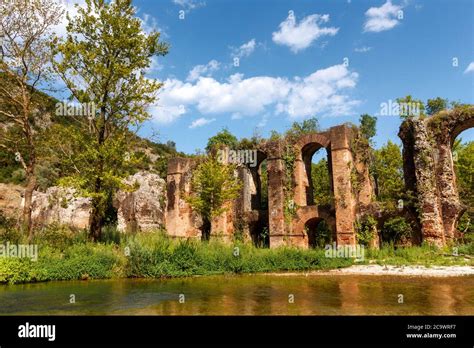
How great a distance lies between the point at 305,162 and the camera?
26.4 m

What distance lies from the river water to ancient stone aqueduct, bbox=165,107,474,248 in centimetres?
900

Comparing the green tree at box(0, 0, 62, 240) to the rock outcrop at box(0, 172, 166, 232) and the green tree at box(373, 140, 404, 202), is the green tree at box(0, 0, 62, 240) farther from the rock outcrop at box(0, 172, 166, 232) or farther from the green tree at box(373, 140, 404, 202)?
the green tree at box(373, 140, 404, 202)

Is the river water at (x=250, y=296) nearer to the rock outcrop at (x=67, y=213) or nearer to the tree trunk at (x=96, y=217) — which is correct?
the tree trunk at (x=96, y=217)

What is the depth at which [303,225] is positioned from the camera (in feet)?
79.5

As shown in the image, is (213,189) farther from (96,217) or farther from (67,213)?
(67,213)

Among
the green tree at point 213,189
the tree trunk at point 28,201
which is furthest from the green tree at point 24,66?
the green tree at point 213,189

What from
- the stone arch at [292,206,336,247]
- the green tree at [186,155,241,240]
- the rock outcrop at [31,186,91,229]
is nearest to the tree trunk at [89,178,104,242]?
the green tree at [186,155,241,240]

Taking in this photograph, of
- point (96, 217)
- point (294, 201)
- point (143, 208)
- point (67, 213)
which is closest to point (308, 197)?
point (294, 201)

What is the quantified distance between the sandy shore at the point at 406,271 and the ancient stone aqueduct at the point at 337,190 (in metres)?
5.50

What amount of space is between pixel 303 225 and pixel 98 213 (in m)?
12.4

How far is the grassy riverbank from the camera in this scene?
1412cm

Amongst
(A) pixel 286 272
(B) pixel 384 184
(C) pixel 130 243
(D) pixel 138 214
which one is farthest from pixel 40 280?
(B) pixel 384 184

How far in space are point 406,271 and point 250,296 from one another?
775cm
